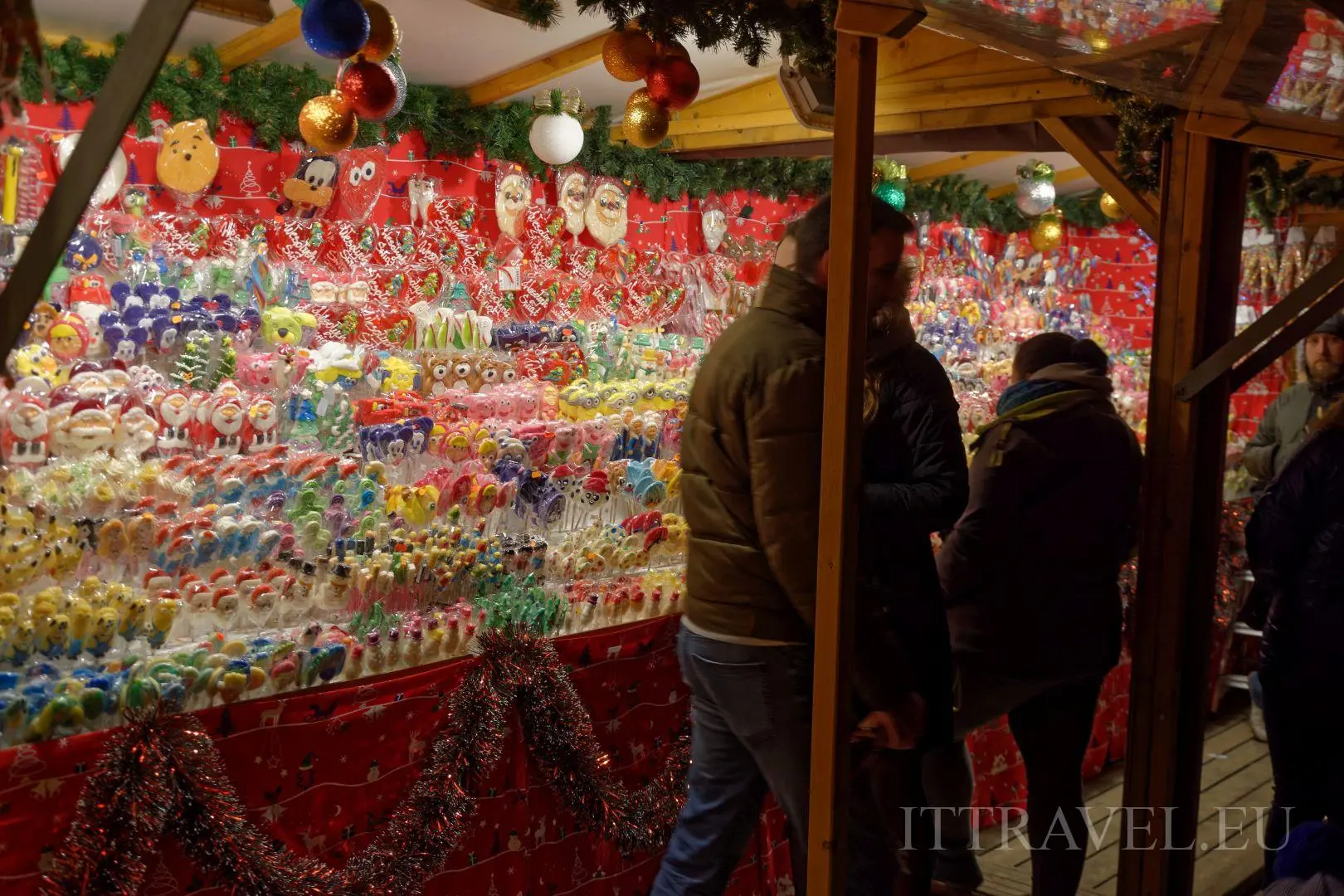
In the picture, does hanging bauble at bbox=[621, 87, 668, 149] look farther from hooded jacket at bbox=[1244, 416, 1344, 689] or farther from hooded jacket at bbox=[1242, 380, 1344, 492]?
hooded jacket at bbox=[1242, 380, 1344, 492]

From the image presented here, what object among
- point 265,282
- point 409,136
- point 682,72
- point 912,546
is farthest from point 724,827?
point 409,136

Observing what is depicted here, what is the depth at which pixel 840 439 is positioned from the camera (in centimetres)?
185

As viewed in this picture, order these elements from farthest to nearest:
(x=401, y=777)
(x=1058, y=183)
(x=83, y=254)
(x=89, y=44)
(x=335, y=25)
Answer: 1. (x=1058, y=183)
2. (x=89, y=44)
3. (x=83, y=254)
4. (x=335, y=25)
5. (x=401, y=777)

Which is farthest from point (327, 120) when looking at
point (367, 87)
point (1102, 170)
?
point (1102, 170)

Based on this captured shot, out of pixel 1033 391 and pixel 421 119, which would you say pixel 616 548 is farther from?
pixel 421 119

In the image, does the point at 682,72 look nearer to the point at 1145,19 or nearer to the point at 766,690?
the point at 1145,19

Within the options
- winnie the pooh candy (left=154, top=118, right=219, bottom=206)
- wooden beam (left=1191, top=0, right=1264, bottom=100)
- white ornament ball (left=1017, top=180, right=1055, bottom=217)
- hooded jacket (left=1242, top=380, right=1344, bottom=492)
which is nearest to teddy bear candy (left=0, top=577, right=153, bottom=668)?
winnie the pooh candy (left=154, top=118, right=219, bottom=206)

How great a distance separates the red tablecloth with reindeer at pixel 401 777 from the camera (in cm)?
187

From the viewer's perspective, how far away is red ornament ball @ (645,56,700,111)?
3.09 m

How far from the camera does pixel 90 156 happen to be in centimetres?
105

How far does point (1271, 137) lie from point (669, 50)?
1.62 metres

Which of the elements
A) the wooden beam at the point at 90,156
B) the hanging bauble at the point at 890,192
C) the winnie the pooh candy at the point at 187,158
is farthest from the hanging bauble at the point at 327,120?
the hanging bauble at the point at 890,192

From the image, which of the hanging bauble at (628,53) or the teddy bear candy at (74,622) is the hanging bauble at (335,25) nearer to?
the hanging bauble at (628,53)

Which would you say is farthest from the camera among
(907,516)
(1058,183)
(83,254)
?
(1058,183)
